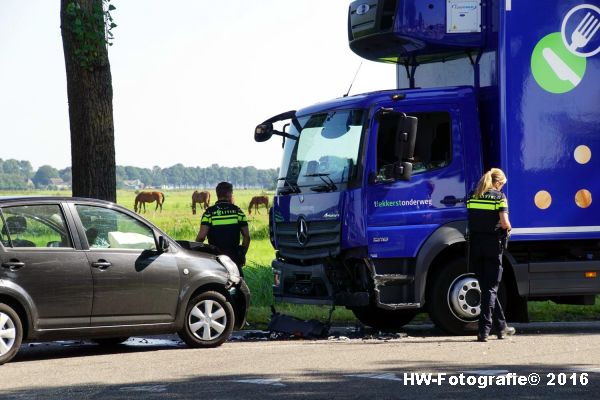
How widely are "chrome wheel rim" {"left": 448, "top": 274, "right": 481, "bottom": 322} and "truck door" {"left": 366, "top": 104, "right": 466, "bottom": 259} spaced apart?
0.65 meters

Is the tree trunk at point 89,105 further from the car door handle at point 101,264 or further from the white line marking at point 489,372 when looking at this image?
the white line marking at point 489,372

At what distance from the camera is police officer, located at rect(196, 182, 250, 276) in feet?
48.0

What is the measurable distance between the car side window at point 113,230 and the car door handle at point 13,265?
2.68ft

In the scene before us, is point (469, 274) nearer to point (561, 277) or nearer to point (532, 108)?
point (561, 277)

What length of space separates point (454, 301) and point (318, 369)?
347cm

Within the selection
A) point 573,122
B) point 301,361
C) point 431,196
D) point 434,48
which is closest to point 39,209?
point 301,361

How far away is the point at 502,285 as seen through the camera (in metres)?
13.8

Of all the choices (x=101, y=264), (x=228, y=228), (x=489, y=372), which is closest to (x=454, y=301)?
(x=228, y=228)

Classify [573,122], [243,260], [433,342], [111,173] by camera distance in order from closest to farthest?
[433,342] < [573,122] < [243,260] < [111,173]

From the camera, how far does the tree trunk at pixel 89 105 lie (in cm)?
1541

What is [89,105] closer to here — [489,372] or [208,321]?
[208,321]

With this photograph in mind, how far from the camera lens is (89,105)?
15.6 meters

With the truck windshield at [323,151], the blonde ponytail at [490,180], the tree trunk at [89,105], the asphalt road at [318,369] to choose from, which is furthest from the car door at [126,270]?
the tree trunk at [89,105]

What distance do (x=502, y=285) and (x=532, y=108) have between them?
2.02m
